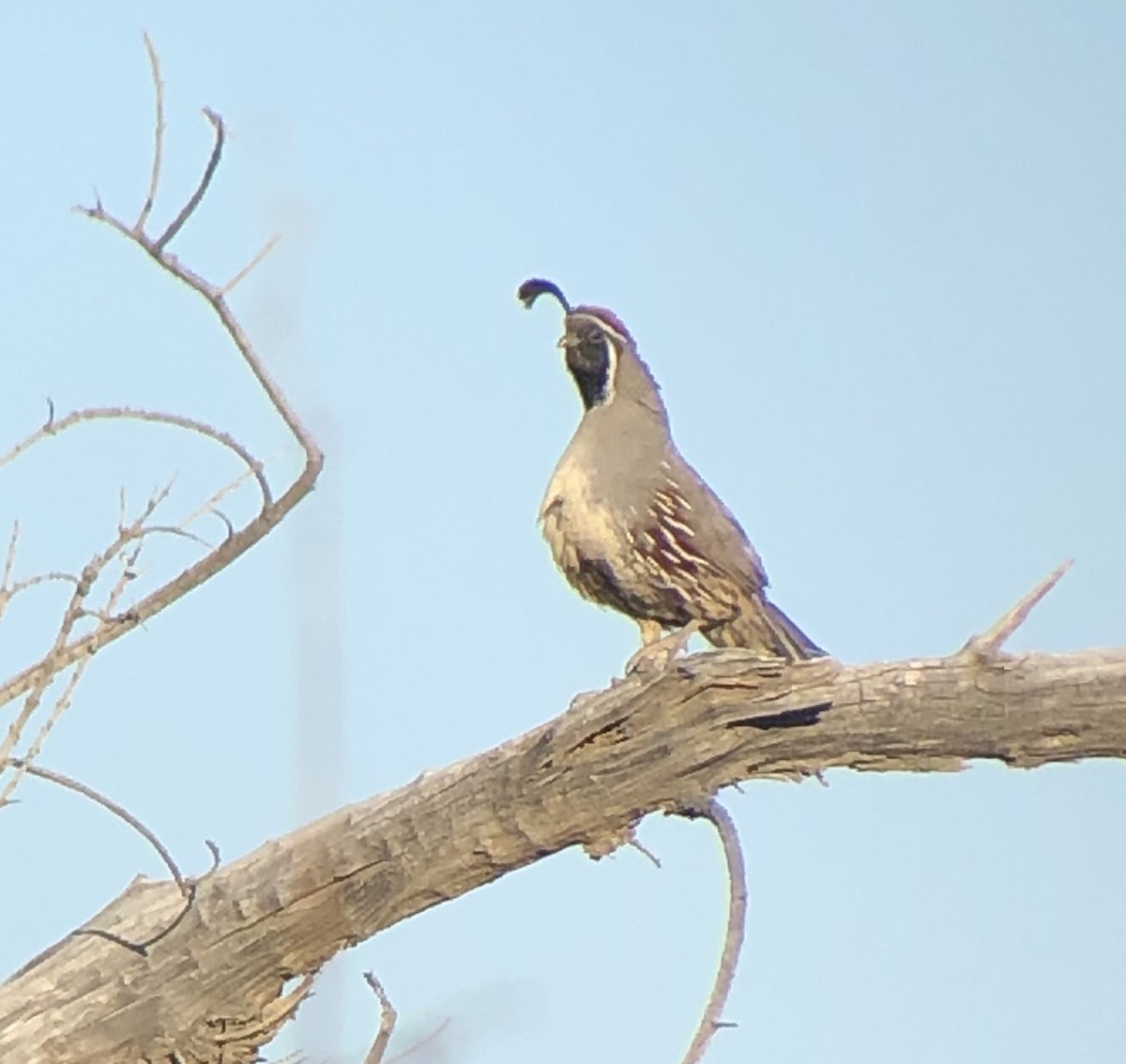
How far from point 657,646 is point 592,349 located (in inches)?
28.0

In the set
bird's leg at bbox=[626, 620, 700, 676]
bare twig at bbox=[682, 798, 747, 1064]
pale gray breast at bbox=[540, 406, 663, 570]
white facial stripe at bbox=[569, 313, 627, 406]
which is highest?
white facial stripe at bbox=[569, 313, 627, 406]

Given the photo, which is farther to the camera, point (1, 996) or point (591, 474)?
point (591, 474)

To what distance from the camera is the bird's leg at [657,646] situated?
2621mm

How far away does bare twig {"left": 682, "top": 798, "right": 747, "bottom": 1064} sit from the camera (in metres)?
2.56

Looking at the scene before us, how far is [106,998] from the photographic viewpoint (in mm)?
2588

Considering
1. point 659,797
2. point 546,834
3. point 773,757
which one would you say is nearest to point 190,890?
point 546,834

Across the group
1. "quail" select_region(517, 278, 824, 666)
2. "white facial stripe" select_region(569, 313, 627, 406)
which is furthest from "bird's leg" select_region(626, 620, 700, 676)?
"white facial stripe" select_region(569, 313, 627, 406)

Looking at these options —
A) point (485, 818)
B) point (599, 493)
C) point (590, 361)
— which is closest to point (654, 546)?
point (599, 493)

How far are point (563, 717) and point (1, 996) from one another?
840 millimetres

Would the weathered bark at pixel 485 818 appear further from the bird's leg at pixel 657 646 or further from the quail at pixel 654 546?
the quail at pixel 654 546

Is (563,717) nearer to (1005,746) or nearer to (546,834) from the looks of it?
(546,834)

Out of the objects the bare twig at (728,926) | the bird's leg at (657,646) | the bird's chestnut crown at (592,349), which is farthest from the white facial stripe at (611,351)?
the bare twig at (728,926)

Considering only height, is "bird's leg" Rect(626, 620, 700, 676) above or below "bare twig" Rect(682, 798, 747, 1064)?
above

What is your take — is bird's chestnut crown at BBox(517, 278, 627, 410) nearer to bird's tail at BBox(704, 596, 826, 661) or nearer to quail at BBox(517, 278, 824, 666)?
quail at BBox(517, 278, 824, 666)
